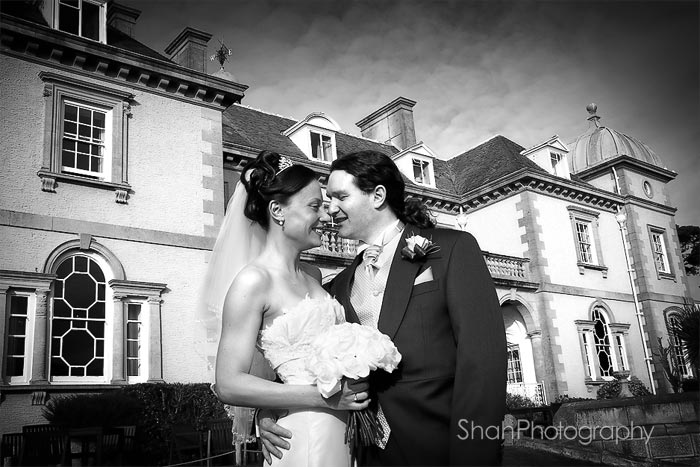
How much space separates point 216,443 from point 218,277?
632cm

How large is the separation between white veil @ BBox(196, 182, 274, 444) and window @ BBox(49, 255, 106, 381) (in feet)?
27.8

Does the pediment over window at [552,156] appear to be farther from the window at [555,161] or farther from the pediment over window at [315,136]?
the pediment over window at [315,136]

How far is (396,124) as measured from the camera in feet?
82.3

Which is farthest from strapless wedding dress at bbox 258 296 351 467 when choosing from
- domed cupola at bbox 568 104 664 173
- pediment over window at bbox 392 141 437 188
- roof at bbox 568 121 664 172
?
roof at bbox 568 121 664 172

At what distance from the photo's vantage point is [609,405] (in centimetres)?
793

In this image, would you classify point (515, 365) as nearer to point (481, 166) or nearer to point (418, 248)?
point (481, 166)

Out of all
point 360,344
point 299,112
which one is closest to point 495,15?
point 360,344

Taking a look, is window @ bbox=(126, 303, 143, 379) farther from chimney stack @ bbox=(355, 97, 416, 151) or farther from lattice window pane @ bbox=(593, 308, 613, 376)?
lattice window pane @ bbox=(593, 308, 613, 376)

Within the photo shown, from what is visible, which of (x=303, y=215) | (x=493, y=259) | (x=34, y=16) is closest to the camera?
(x=303, y=215)

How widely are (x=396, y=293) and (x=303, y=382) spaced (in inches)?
25.3

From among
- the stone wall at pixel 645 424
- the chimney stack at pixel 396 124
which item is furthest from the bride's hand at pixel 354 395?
the chimney stack at pixel 396 124

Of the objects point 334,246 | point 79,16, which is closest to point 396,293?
point 79,16

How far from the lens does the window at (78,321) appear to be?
10.7m

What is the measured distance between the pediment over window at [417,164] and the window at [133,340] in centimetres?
1215
